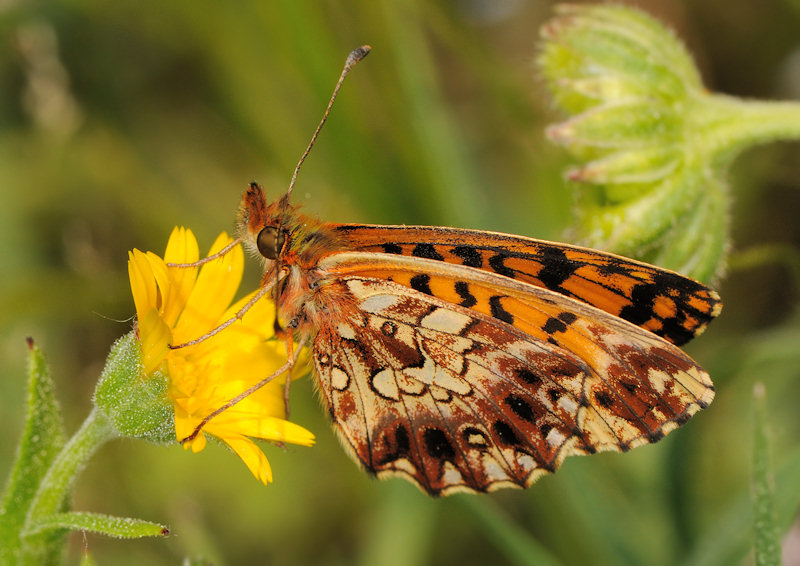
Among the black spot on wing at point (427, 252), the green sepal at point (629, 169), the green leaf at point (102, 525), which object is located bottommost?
the green leaf at point (102, 525)

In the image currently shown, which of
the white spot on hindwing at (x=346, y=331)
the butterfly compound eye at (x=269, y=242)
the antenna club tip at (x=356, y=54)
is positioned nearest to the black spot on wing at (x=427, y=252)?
the white spot on hindwing at (x=346, y=331)

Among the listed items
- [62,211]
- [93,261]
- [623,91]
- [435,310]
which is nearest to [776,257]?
[623,91]

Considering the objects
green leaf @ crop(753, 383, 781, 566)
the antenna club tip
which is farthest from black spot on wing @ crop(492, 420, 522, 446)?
the antenna club tip

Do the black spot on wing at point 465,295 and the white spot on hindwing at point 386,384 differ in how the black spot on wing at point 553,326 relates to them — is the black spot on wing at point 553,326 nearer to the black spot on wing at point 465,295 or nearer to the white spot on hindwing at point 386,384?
the black spot on wing at point 465,295

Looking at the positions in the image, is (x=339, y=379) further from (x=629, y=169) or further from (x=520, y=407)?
(x=629, y=169)

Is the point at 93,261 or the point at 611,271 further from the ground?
the point at 93,261

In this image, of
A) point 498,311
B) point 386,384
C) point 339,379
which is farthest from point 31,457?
point 498,311

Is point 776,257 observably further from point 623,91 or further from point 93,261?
point 93,261
